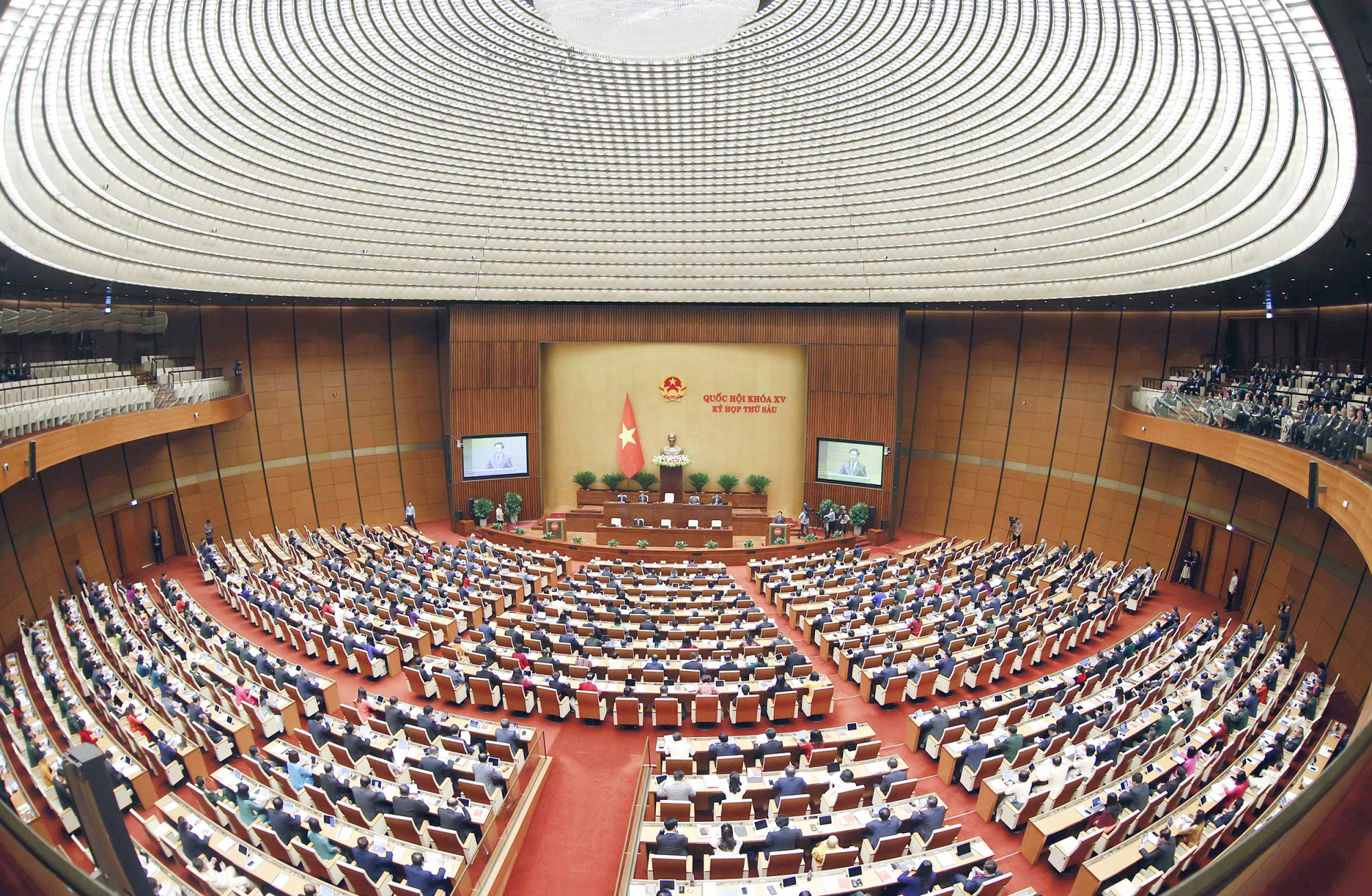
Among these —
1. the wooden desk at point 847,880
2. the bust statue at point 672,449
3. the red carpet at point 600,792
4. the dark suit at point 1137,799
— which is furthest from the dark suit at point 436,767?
the bust statue at point 672,449

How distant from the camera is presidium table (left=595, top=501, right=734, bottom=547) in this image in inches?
956

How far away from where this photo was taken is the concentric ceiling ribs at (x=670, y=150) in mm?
13227

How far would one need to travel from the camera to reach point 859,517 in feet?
80.9

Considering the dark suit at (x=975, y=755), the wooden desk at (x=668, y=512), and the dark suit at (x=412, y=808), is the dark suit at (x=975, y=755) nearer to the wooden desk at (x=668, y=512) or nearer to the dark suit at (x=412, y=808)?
the dark suit at (x=412, y=808)

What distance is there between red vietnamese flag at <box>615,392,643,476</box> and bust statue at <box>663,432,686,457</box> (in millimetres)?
1018

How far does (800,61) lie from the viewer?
56.0 ft

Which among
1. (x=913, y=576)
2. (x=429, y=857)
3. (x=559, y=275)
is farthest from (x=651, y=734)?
(x=559, y=275)

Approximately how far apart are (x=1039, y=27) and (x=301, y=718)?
63.0 feet

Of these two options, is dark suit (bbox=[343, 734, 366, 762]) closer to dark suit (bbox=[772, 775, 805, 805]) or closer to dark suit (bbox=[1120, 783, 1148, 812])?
dark suit (bbox=[772, 775, 805, 805])

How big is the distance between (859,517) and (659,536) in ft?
22.6

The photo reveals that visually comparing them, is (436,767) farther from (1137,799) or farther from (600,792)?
(1137,799)

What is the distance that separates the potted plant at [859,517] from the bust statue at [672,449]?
670 cm

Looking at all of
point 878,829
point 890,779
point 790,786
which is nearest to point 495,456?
point 790,786

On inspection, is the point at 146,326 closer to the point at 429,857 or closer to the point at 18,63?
the point at 18,63
